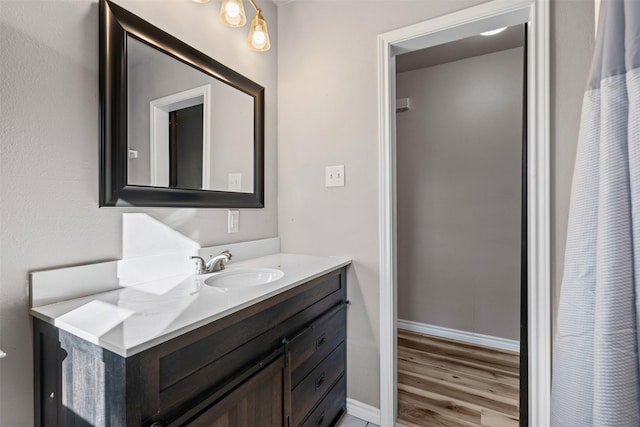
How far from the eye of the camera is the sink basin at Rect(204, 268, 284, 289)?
1.30 m

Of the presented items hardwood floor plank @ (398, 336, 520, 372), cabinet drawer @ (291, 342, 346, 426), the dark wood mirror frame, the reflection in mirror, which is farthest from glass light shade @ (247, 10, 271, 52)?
hardwood floor plank @ (398, 336, 520, 372)

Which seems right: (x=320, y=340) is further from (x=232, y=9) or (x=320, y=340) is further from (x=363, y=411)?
→ (x=232, y=9)

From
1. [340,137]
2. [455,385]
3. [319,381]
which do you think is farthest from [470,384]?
[340,137]

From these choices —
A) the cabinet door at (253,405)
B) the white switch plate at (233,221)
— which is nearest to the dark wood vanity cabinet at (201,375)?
the cabinet door at (253,405)

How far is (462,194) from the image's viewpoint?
2512mm

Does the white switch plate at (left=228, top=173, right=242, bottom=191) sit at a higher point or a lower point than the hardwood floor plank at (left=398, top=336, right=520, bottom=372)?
higher

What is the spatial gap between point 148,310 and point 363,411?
4.39 feet

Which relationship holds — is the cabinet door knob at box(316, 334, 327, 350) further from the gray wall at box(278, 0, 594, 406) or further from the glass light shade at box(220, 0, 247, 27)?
the glass light shade at box(220, 0, 247, 27)

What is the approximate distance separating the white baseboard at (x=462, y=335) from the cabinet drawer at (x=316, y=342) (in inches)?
54.4

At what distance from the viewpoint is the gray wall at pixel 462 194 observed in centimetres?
234

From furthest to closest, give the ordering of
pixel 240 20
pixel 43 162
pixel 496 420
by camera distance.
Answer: pixel 496 420 < pixel 240 20 < pixel 43 162

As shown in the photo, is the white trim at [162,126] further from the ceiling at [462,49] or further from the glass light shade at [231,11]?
the ceiling at [462,49]

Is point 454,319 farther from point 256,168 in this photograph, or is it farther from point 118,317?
point 118,317

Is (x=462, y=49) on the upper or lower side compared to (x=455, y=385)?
upper
